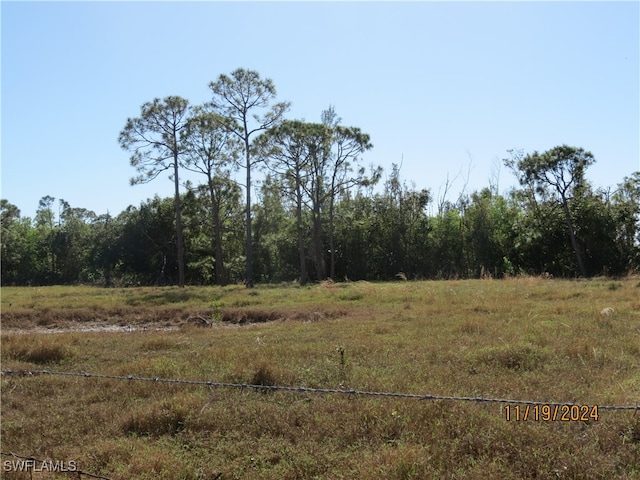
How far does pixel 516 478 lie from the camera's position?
3840mm

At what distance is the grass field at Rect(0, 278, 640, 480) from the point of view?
166 inches

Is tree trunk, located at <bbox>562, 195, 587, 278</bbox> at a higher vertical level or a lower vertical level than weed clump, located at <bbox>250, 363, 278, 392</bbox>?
higher

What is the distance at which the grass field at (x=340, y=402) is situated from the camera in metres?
4.21

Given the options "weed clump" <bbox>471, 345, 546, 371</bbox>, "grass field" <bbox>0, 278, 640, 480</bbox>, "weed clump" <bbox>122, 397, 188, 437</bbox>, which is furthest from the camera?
"weed clump" <bbox>471, 345, 546, 371</bbox>

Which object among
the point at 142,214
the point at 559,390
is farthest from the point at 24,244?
the point at 559,390

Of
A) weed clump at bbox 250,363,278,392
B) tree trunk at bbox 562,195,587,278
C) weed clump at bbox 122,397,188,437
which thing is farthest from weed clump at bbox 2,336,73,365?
tree trunk at bbox 562,195,587,278

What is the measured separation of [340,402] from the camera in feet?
18.0

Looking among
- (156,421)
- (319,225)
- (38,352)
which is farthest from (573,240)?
(156,421)

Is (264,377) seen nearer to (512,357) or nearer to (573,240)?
(512,357)

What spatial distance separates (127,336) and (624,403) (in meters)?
9.72

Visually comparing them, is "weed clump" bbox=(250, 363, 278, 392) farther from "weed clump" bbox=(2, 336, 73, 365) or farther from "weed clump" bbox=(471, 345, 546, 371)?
"weed clump" bbox=(2, 336, 73, 365)

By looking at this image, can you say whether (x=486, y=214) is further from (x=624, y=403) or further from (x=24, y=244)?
(x=24, y=244)

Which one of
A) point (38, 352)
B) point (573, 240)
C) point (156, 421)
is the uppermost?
point (573, 240)
